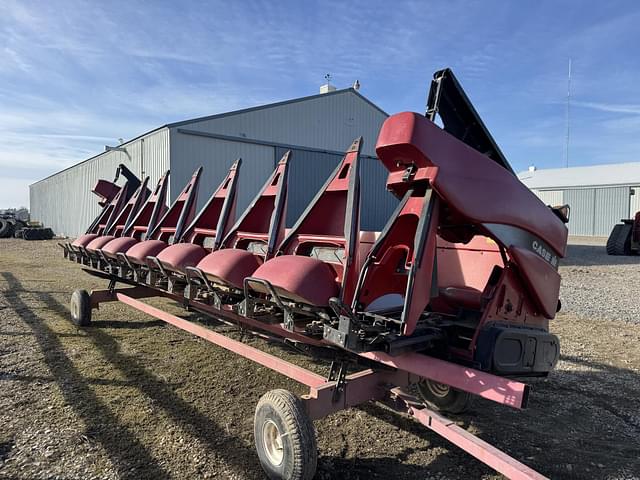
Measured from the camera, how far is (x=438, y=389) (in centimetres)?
386

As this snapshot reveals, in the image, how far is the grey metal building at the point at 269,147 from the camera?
14.8 meters

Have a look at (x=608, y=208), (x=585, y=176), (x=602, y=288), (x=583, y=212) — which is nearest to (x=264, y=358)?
(x=602, y=288)

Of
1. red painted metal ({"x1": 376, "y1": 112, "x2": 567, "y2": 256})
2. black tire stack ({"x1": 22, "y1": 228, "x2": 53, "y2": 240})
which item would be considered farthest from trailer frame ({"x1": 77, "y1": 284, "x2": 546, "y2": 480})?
black tire stack ({"x1": 22, "y1": 228, "x2": 53, "y2": 240})

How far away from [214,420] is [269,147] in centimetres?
1402

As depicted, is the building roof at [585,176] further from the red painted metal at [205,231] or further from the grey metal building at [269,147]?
the red painted metal at [205,231]

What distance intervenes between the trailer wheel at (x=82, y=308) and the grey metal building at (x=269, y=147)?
333 inches

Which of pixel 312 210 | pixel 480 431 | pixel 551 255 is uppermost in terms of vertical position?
pixel 312 210

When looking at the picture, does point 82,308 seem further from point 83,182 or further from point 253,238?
point 83,182

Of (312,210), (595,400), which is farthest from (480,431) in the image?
(312,210)

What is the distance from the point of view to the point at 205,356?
199 inches

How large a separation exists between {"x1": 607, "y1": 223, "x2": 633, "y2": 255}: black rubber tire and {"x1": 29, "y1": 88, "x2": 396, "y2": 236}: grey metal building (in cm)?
871

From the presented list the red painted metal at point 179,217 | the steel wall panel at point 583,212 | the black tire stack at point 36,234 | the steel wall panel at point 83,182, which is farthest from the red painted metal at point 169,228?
the steel wall panel at point 583,212

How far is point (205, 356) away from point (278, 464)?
8.50 ft

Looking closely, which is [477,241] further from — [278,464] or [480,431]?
[278,464]
